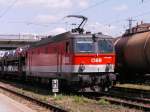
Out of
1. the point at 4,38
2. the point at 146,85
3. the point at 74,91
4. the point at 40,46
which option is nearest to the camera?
the point at 74,91

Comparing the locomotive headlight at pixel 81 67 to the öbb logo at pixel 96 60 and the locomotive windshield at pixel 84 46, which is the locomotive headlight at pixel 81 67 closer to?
the öbb logo at pixel 96 60

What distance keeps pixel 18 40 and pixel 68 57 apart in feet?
214

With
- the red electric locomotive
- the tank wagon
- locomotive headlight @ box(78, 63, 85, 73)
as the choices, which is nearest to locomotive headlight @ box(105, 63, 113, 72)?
the red electric locomotive

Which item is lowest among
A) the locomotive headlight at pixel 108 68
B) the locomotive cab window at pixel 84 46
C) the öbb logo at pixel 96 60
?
the locomotive headlight at pixel 108 68

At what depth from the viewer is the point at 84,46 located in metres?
22.3

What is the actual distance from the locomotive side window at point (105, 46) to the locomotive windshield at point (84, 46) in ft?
1.55

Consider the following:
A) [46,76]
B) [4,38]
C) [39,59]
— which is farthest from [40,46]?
[4,38]

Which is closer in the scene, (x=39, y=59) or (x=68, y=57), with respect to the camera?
(x=68, y=57)

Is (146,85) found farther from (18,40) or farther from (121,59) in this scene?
(18,40)

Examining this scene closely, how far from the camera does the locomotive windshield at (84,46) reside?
22.1 meters

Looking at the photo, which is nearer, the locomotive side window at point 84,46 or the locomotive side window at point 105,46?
the locomotive side window at point 84,46

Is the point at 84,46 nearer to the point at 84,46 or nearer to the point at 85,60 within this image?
the point at 84,46

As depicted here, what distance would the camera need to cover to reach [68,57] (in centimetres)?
2231

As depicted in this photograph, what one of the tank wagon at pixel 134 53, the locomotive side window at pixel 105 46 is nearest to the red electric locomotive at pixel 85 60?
the locomotive side window at pixel 105 46
